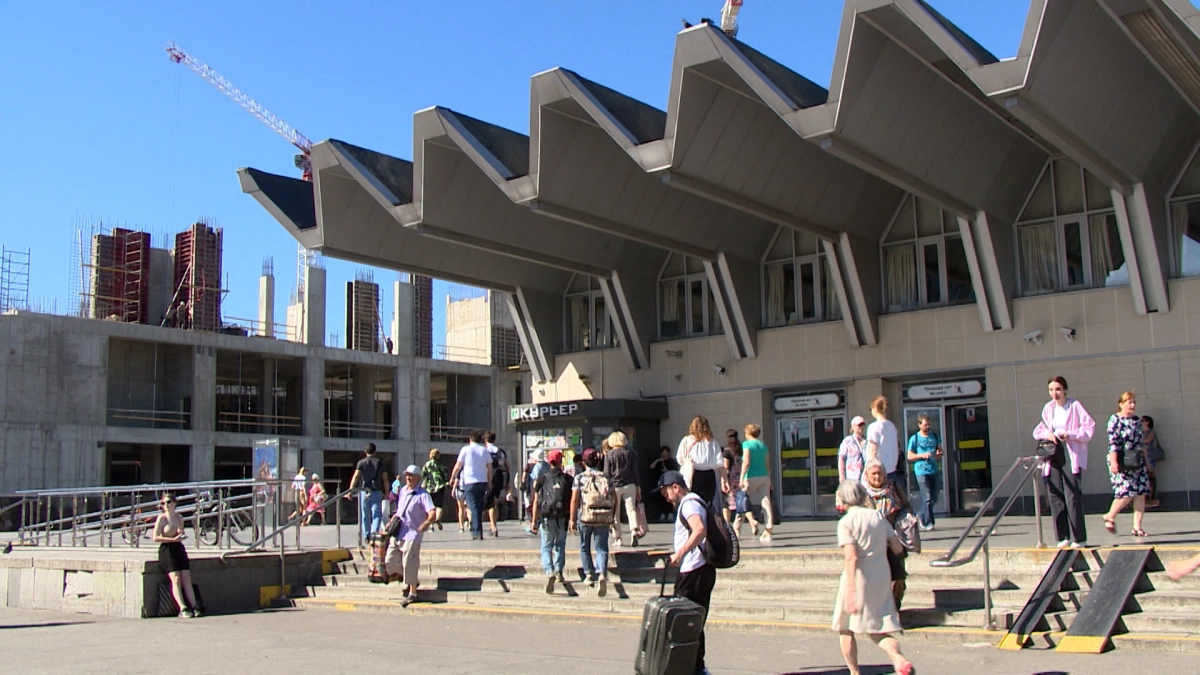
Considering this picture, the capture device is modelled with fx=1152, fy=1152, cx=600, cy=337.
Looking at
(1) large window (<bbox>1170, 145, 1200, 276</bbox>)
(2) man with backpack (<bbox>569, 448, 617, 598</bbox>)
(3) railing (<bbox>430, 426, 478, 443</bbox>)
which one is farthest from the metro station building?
(3) railing (<bbox>430, 426, 478, 443</bbox>)

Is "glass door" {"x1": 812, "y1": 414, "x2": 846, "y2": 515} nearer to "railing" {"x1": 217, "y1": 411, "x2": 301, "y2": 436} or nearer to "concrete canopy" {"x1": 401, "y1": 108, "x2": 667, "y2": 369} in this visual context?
"concrete canopy" {"x1": 401, "y1": 108, "x2": 667, "y2": 369}

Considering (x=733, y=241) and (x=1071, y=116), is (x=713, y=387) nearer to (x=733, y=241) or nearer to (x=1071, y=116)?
(x=733, y=241)

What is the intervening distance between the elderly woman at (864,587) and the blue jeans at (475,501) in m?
10.5

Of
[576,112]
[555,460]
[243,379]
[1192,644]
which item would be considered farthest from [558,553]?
[243,379]

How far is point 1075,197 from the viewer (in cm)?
2034

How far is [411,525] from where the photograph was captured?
46.7 ft

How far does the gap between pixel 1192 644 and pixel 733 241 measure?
15.4m

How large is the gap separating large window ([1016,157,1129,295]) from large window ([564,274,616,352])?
9.72 meters

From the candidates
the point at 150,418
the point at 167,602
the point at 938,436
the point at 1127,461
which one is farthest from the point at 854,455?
the point at 150,418

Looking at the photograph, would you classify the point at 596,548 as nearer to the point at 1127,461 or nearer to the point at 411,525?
the point at 411,525

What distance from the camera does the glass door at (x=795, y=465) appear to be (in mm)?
22891

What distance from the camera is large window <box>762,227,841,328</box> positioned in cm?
2325

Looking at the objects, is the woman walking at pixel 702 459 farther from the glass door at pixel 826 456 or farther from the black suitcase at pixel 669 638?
the glass door at pixel 826 456

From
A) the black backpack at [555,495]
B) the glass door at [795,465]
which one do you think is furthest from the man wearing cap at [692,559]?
the glass door at [795,465]
